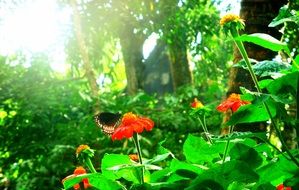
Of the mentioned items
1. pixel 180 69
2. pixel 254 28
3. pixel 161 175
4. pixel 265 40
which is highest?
pixel 254 28

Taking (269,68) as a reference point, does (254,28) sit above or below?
above

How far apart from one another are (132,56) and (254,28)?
6738 millimetres

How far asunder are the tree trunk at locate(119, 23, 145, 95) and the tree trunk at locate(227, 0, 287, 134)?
5.36 m

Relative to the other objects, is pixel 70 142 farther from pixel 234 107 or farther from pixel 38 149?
pixel 234 107

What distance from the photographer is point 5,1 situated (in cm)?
705

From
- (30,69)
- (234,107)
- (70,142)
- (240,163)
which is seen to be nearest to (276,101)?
(240,163)

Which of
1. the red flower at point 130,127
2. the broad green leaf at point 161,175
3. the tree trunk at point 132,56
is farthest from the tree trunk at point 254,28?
the tree trunk at point 132,56

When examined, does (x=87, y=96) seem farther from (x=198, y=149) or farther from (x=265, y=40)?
(x=265, y=40)

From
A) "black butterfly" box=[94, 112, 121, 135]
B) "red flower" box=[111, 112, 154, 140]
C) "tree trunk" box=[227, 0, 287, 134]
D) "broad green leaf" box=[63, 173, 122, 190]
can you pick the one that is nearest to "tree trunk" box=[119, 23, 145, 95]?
"tree trunk" box=[227, 0, 287, 134]

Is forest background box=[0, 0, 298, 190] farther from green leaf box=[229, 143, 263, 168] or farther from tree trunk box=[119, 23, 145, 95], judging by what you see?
green leaf box=[229, 143, 263, 168]

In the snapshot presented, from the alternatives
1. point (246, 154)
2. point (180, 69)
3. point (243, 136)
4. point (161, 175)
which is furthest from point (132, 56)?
point (243, 136)

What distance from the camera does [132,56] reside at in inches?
369

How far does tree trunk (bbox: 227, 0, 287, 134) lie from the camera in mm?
2668

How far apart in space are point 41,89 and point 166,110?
1.62 metres
